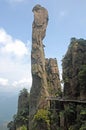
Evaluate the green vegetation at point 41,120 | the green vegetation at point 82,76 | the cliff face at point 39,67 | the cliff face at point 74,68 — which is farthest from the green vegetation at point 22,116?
the green vegetation at point 82,76

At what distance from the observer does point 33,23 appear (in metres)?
60.5

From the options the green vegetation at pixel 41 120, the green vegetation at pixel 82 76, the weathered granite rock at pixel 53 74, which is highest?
the weathered granite rock at pixel 53 74

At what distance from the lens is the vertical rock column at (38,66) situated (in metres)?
56.6

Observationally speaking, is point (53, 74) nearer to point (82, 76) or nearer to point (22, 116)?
point (22, 116)

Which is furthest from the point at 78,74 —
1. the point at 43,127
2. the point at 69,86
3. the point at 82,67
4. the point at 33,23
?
the point at 33,23

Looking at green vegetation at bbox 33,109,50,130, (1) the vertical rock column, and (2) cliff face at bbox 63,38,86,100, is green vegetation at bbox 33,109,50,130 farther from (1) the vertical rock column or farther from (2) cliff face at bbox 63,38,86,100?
(2) cliff face at bbox 63,38,86,100

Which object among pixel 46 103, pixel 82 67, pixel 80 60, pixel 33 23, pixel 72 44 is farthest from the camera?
pixel 33 23

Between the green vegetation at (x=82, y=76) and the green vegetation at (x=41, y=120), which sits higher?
the green vegetation at (x=82, y=76)

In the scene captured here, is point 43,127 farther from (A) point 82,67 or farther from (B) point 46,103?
(A) point 82,67

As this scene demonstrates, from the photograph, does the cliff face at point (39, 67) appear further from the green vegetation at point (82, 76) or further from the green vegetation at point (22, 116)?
the green vegetation at point (82, 76)

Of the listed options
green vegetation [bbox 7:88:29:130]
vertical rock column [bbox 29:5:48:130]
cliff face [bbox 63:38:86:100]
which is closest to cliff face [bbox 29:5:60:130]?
vertical rock column [bbox 29:5:48:130]

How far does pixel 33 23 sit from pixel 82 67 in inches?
762

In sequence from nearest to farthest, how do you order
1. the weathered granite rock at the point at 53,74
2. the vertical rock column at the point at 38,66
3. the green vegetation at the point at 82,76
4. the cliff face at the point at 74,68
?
the green vegetation at the point at 82,76, the cliff face at the point at 74,68, the vertical rock column at the point at 38,66, the weathered granite rock at the point at 53,74

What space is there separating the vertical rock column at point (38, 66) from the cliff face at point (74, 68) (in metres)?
7.15
